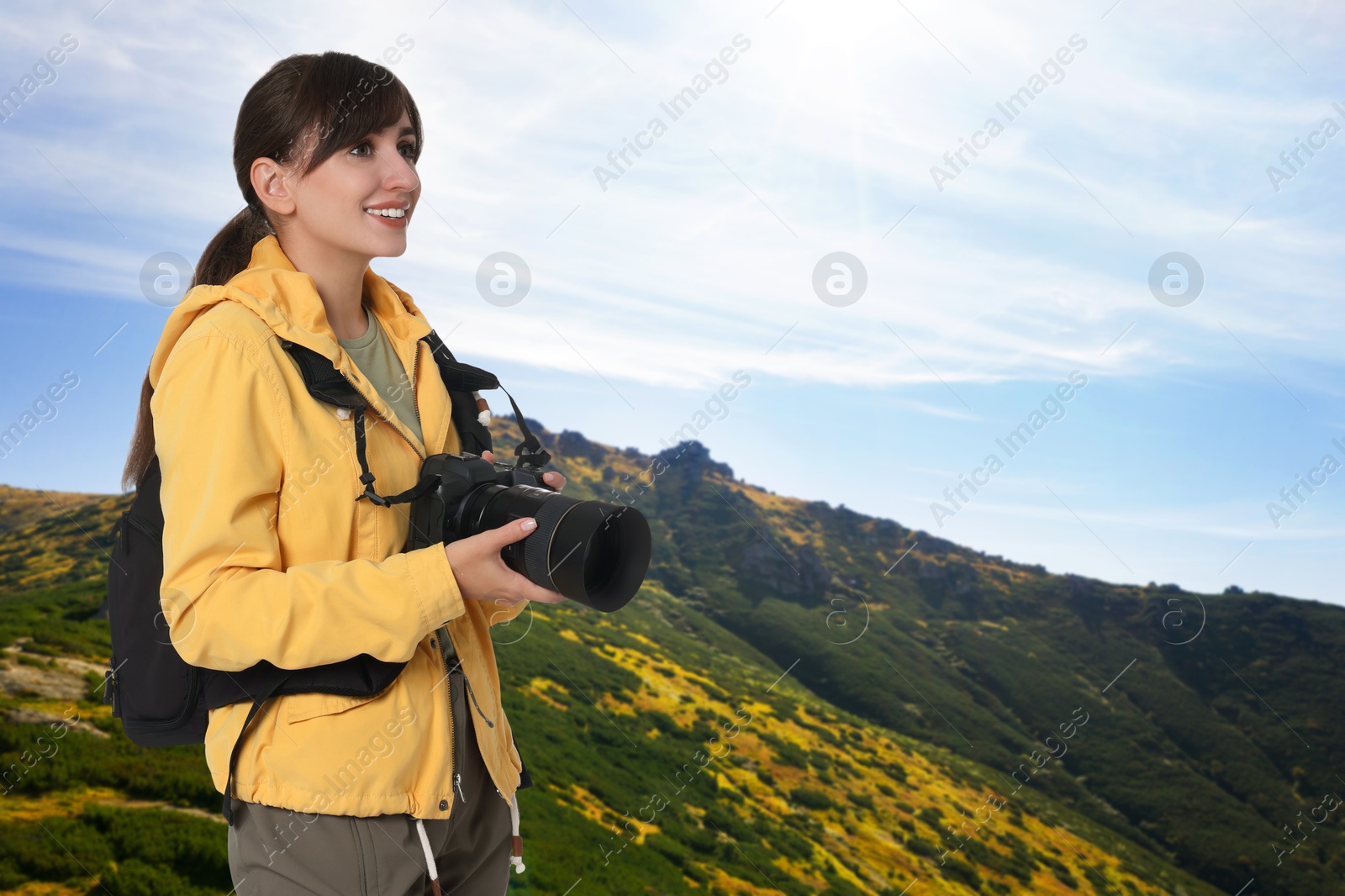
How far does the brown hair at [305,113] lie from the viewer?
1909mm

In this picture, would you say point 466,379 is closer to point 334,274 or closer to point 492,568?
point 334,274

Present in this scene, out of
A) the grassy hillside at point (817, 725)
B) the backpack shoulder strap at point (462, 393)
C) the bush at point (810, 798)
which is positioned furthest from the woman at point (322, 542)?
the bush at point (810, 798)

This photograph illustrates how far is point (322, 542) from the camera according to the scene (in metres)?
1.75

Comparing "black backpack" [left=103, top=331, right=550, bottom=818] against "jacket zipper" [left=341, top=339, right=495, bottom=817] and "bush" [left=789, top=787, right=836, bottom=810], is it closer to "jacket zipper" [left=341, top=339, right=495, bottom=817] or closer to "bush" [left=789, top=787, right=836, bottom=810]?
"jacket zipper" [left=341, top=339, right=495, bottom=817]

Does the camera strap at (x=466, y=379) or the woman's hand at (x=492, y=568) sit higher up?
the camera strap at (x=466, y=379)

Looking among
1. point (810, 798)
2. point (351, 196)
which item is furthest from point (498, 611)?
point (810, 798)

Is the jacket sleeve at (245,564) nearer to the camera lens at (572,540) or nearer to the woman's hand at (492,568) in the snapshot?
the woman's hand at (492,568)

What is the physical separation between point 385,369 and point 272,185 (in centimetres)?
51

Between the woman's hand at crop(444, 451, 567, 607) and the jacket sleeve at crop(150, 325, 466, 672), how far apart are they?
4cm

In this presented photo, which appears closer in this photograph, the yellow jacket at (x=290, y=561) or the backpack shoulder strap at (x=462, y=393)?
the yellow jacket at (x=290, y=561)

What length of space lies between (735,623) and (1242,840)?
28.5 m

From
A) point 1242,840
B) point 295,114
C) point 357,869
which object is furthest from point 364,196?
point 1242,840

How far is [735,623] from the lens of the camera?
54125mm

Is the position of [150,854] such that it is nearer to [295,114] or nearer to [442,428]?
[442,428]
